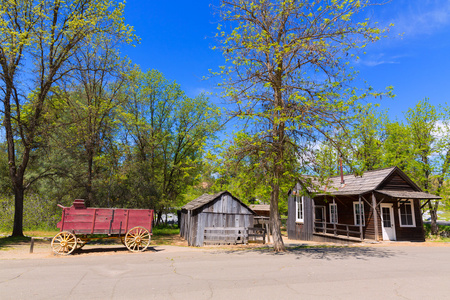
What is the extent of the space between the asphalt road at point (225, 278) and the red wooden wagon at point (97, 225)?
143cm

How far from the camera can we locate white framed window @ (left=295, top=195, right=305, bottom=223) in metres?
26.2

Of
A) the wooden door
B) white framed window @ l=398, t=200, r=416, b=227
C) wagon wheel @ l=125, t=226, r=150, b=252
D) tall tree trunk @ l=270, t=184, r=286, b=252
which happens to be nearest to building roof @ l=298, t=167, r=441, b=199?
white framed window @ l=398, t=200, r=416, b=227

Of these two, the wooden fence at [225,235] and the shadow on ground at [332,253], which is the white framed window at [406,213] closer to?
the shadow on ground at [332,253]

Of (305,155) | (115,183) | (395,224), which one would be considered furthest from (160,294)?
(395,224)

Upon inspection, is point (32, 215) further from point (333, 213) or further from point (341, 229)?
point (341, 229)

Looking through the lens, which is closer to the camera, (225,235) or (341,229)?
(225,235)

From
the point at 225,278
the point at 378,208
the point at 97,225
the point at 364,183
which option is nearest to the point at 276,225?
the point at 225,278

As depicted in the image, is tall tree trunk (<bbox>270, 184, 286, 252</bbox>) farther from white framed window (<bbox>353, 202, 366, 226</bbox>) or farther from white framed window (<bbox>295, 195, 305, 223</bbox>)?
white framed window (<bbox>295, 195, 305, 223</bbox>)

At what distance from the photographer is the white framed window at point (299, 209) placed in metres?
26.2

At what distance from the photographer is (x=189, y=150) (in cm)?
3519

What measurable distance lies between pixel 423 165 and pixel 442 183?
260 cm

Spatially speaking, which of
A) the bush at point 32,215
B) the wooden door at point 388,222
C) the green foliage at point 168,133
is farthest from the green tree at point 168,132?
the wooden door at point 388,222

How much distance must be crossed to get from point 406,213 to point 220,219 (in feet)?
46.4

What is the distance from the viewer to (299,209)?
26.8m
